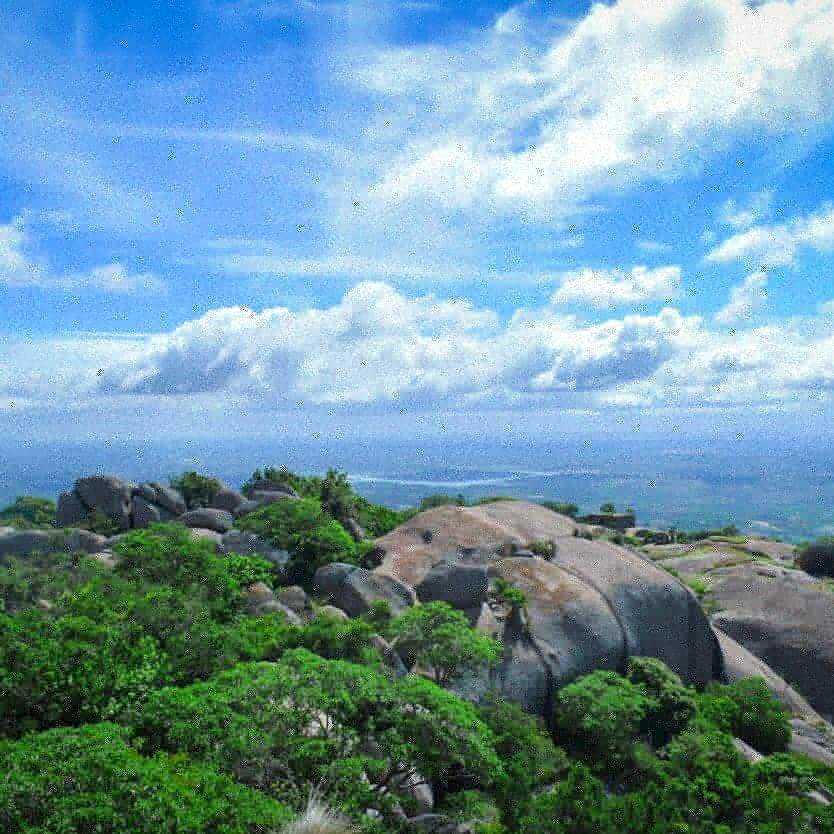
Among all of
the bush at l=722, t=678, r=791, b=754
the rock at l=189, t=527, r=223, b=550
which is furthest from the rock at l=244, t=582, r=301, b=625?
the bush at l=722, t=678, r=791, b=754

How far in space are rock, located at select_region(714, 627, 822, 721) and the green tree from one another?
20188 mm

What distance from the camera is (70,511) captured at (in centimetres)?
4956

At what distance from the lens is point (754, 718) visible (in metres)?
32.8

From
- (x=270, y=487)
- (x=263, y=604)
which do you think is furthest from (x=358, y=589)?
(x=270, y=487)

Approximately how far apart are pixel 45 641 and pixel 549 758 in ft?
53.2

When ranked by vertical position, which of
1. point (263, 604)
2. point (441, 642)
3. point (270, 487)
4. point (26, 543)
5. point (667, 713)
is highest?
point (270, 487)

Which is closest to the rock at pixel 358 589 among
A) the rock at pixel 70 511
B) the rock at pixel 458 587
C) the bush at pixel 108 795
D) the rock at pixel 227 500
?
the rock at pixel 458 587

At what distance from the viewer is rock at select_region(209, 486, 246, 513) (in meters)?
50.8

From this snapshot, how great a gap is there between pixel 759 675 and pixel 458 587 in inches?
782

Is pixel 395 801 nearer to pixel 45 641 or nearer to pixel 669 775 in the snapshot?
pixel 45 641

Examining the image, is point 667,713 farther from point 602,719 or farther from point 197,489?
point 197,489


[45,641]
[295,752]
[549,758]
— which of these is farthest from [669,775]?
[45,641]

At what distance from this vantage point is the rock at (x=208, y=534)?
123 ft

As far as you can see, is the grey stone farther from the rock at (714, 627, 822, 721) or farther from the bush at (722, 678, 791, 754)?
the bush at (722, 678, 791, 754)
